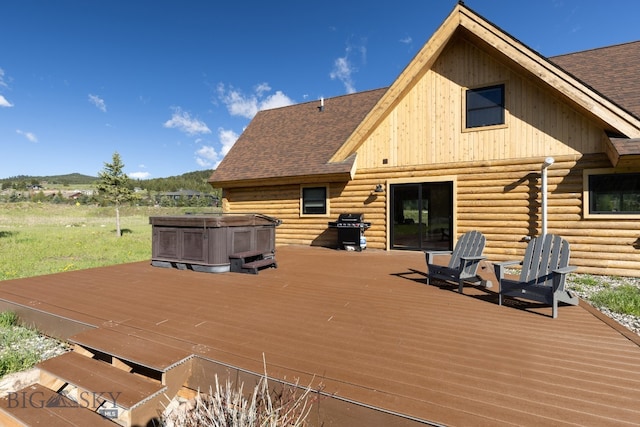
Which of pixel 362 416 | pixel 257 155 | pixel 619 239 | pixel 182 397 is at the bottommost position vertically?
pixel 182 397

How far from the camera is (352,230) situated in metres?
9.18

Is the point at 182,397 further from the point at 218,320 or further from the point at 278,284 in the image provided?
the point at 278,284

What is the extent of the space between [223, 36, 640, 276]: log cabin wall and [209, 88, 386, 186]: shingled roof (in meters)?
1.37

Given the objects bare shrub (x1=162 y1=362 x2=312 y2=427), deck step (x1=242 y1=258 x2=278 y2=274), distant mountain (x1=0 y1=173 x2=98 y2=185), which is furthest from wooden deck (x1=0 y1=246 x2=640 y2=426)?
distant mountain (x1=0 y1=173 x2=98 y2=185)

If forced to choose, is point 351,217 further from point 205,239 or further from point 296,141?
point 205,239

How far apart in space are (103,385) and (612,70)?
12.8 m

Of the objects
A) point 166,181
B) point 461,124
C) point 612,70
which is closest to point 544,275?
point 461,124

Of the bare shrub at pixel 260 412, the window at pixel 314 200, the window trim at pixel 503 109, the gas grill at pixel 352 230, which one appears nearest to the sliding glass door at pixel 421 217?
the gas grill at pixel 352 230

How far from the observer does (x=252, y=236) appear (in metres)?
6.38

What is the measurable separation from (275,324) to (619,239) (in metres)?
8.03

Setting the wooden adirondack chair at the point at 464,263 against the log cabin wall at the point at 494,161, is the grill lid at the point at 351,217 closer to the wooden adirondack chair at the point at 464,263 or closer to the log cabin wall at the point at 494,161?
the log cabin wall at the point at 494,161

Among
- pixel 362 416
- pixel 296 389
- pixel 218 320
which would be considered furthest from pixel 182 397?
pixel 362 416

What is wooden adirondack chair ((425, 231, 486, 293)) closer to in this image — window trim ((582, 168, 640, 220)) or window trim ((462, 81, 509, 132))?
window trim ((582, 168, 640, 220))

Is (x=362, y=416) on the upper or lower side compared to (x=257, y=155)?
lower
